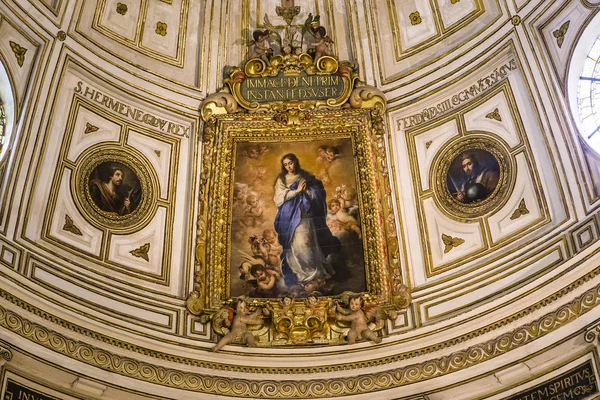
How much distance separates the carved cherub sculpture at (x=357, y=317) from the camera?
17.2 metres

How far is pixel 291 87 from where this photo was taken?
19438 mm

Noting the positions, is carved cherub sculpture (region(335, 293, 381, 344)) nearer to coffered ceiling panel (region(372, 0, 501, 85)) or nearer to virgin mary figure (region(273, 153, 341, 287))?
virgin mary figure (region(273, 153, 341, 287))

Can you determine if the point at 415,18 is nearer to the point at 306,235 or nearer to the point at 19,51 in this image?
the point at 306,235

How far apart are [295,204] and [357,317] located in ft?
8.72

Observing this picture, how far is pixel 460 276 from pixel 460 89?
3.63 metres

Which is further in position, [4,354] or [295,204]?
[295,204]

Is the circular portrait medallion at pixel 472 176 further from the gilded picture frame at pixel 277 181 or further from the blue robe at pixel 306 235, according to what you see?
the blue robe at pixel 306 235

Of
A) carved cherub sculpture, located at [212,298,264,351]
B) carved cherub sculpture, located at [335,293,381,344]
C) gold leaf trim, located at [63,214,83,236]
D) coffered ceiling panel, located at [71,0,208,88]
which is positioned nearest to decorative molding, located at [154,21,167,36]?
coffered ceiling panel, located at [71,0,208,88]

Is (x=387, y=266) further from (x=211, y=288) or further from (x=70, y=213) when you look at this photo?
(x=70, y=213)

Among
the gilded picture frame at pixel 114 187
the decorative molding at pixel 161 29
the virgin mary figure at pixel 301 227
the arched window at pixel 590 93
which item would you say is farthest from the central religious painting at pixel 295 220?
the arched window at pixel 590 93

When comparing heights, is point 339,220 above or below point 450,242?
above

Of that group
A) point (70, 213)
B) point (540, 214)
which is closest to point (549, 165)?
point (540, 214)

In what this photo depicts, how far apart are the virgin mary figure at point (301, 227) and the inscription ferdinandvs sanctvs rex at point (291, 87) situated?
1.21 metres

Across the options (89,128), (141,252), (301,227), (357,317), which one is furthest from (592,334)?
(89,128)
